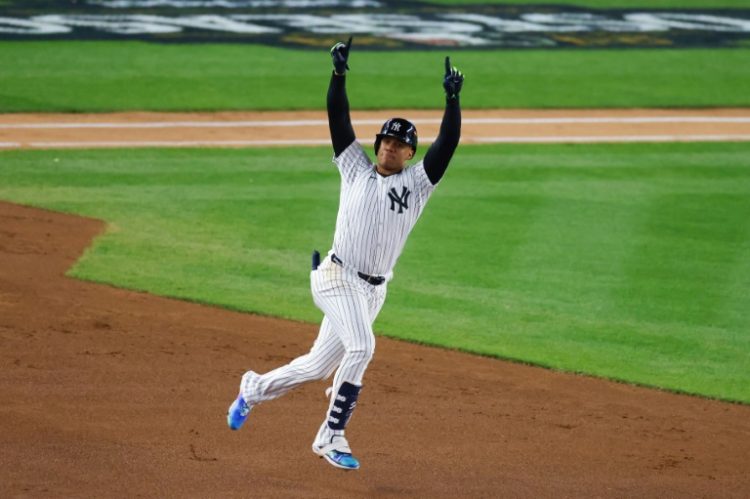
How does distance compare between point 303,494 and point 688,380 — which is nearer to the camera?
point 303,494

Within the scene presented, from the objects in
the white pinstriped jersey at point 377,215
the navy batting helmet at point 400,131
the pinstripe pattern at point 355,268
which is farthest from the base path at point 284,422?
the navy batting helmet at point 400,131

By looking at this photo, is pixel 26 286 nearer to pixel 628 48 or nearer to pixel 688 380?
pixel 688 380

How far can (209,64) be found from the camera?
21.0 m

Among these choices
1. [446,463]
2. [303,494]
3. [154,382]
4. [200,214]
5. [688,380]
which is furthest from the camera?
[200,214]

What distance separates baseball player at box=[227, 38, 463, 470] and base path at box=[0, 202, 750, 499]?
0.39 m

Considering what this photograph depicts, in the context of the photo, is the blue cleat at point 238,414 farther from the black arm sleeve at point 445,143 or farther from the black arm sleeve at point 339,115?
the black arm sleeve at point 445,143

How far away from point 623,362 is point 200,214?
5.39m

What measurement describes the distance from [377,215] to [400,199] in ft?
0.56

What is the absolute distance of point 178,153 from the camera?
15.8 metres

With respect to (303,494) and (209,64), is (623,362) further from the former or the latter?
(209,64)

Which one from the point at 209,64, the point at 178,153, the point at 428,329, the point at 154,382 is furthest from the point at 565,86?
the point at 154,382

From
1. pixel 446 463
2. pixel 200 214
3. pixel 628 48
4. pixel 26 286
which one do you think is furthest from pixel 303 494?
pixel 628 48

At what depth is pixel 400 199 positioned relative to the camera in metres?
7.09

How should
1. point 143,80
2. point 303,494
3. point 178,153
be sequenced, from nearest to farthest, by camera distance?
point 303,494 → point 178,153 → point 143,80
